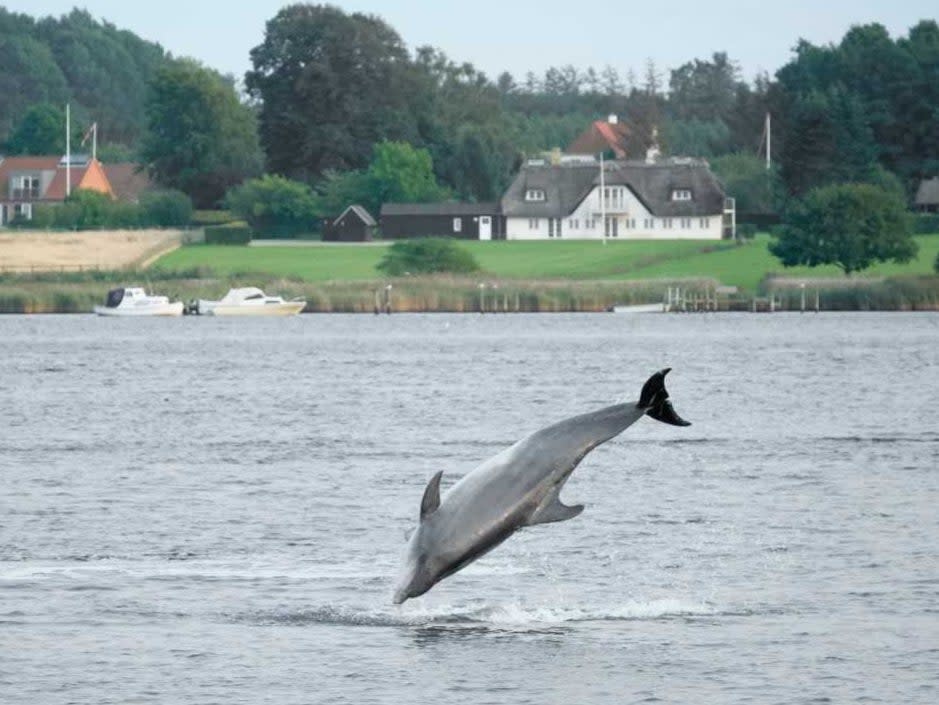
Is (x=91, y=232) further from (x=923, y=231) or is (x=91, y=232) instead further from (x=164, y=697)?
(x=164, y=697)

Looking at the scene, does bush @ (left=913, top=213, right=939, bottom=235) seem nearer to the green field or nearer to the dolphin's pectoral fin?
the green field

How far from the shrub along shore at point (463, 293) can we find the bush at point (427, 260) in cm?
325

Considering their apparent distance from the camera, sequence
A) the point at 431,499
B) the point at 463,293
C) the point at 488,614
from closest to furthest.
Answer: the point at 431,499 → the point at 488,614 → the point at 463,293

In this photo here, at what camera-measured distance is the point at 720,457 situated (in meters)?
56.5

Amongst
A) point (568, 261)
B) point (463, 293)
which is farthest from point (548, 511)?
point (568, 261)

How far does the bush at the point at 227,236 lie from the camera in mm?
194625

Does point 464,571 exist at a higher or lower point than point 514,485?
lower

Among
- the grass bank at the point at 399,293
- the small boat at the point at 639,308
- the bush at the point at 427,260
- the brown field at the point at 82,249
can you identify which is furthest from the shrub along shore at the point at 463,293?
the brown field at the point at 82,249

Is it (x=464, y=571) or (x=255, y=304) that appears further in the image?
(x=255, y=304)

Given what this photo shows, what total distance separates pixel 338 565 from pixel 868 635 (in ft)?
29.6

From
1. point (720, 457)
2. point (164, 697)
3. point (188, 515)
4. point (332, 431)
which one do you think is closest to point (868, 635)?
point (164, 697)

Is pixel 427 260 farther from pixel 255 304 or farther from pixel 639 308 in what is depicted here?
pixel 639 308

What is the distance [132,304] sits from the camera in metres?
155

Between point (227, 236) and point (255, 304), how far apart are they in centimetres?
3797
